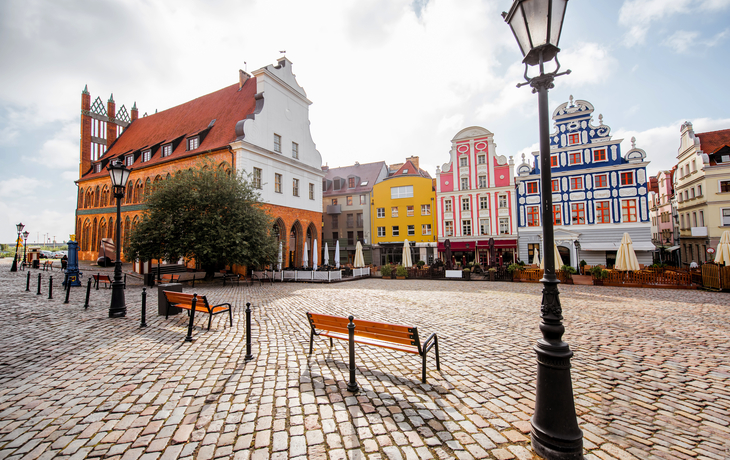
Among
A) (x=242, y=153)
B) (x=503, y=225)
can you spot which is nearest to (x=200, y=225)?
(x=242, y=153)

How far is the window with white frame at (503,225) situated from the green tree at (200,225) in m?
23.9

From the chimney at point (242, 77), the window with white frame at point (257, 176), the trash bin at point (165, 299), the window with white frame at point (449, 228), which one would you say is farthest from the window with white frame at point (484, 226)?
the trash bin at point (165, 299)

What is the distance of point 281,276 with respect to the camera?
73.7 feet

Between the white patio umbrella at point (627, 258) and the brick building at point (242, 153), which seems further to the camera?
the brick building at point (242, 153)

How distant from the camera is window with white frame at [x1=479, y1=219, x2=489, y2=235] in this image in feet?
107

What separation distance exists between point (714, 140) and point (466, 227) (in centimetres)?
2637

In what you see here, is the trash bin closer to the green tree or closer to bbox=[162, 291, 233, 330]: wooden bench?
bbox=[162, 291, 233, 330]: wooden bench

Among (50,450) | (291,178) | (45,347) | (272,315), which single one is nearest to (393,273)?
(291,178)

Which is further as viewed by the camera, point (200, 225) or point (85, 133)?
point (85, 133)

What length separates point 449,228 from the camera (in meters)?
34.6

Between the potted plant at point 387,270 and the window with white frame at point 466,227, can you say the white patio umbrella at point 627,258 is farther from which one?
the window with white frame at point 466,227

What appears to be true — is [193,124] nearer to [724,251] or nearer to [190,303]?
[190,303]

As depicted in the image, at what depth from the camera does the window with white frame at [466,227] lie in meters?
33.7

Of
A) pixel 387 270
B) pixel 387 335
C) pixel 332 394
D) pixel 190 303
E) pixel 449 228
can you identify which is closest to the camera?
pixel 332 394
